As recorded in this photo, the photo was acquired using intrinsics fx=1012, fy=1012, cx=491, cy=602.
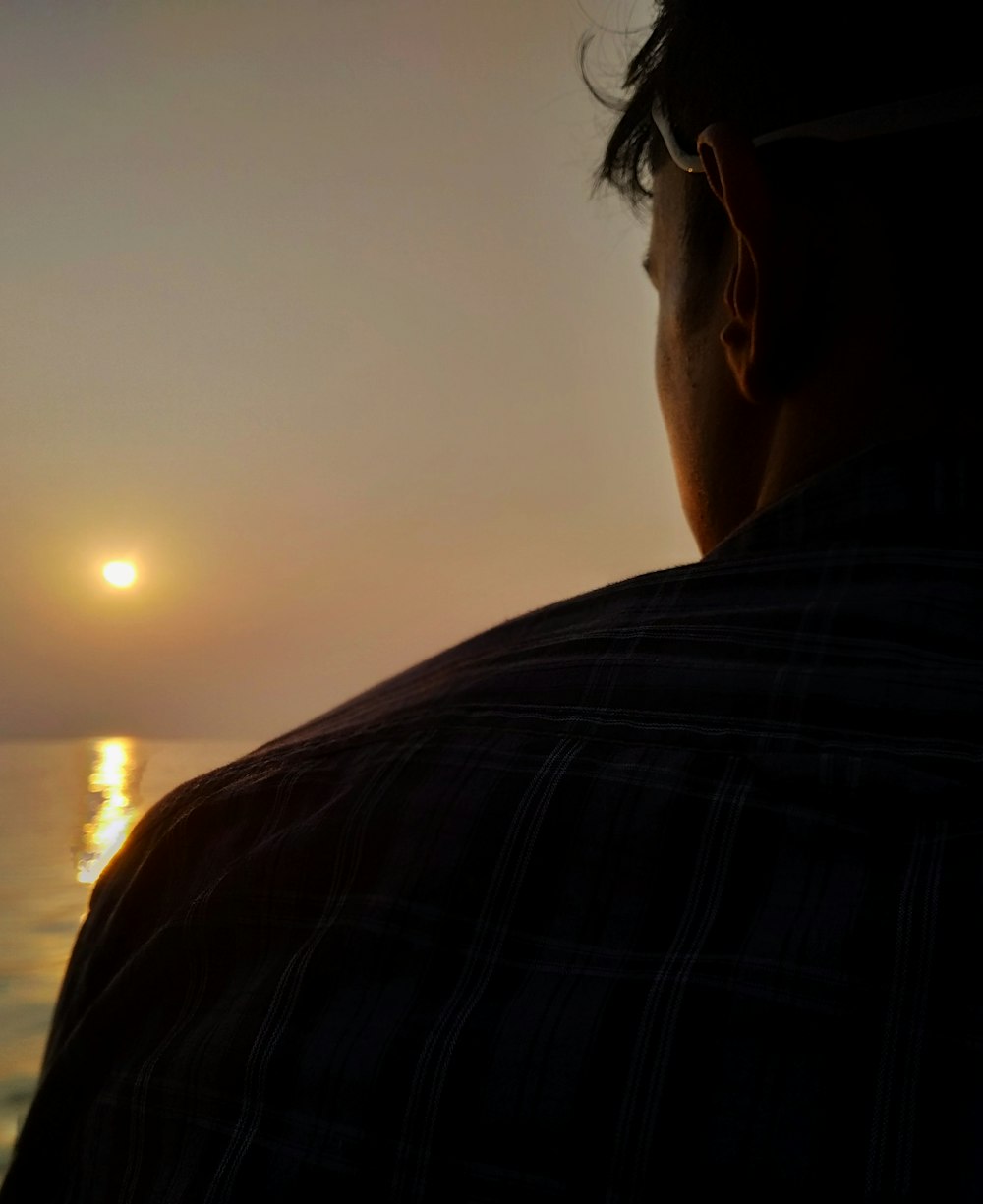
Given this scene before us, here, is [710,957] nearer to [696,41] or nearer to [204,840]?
[204,840]

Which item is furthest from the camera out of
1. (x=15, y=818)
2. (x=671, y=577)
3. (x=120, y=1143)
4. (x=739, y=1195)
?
(x=15, y=818)

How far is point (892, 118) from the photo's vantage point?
83 cm

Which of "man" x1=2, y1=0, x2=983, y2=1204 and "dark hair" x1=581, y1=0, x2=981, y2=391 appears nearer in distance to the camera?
"man" x1=2, y1=0, x2=983, y2=1204

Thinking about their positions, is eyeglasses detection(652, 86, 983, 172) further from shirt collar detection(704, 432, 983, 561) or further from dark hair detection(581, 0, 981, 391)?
shirt collar detection(704, 432, 983, 561)

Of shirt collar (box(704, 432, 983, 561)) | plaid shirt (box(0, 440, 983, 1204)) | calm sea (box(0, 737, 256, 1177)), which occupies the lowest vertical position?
calm sea (box(0, 737, 256, 1177))

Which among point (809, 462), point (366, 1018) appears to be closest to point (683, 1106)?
point (366, 1018)

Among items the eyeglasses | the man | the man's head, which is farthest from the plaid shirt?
the eyeglasses

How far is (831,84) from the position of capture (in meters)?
0.89

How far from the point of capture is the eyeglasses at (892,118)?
2.68 feet

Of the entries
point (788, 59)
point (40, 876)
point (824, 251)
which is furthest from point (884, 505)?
point (40, 876)

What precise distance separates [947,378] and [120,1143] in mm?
784

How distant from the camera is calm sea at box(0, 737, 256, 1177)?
9.07 ft

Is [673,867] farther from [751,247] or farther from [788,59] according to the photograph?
[788,59]

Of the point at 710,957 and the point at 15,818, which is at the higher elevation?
the point at 710,957
